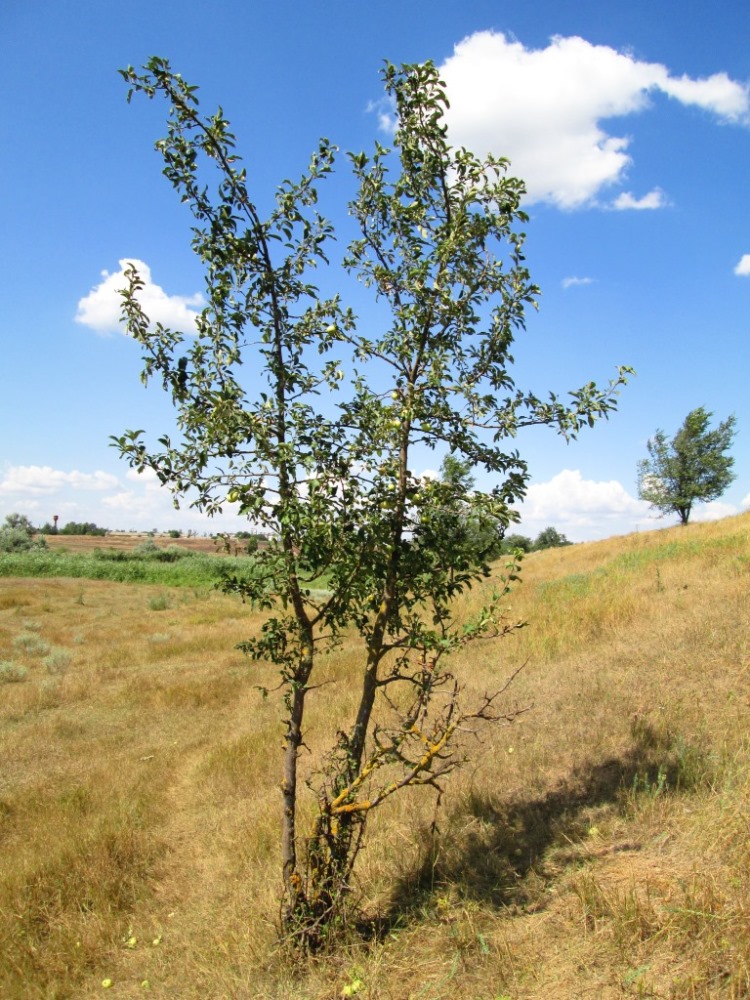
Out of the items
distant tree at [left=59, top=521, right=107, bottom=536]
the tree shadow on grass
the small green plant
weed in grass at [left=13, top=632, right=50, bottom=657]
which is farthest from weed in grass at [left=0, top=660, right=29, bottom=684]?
distant tree at [left=59, top=521, right=107, bottom=536]

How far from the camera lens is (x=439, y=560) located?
3.99m

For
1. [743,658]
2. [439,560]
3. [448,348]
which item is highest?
[448,348]

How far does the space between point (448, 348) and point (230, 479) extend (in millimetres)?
1751

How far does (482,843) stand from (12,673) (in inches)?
549

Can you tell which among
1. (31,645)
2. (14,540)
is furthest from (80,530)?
(31,645)

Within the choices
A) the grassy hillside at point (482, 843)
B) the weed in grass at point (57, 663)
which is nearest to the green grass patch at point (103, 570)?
the weed in grass at point (57, 663)

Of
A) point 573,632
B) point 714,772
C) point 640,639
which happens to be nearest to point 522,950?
point 714,772

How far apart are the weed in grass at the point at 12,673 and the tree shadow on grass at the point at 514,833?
13.2 metres

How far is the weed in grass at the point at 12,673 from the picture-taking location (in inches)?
565

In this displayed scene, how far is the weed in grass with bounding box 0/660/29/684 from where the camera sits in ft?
47.1

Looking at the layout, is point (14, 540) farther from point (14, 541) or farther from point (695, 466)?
point (695, 466)

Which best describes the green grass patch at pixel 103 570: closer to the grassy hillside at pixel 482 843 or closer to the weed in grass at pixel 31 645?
the weed in grass at pixel 31 645

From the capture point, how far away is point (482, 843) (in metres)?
4.73

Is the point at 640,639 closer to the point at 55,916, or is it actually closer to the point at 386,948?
the point at 386,948
